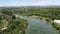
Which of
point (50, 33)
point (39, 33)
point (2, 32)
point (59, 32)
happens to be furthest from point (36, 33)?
point (2, 32)

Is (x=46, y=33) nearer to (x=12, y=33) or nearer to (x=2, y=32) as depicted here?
(x=12, y=33)

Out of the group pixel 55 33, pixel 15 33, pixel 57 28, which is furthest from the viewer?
pixel 57 28

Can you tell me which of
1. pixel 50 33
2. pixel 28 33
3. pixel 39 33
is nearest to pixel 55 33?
pixel 50 33

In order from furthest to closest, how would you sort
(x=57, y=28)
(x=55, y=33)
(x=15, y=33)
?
(x=57, y=28), (x=55, y=33), (x=15, y=33)

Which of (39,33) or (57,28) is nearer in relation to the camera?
(39,33)

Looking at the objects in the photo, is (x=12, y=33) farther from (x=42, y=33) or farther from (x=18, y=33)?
(x=42, y=33)

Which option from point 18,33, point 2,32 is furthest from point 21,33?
point 2,32

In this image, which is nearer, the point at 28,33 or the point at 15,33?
the point at 15,33
